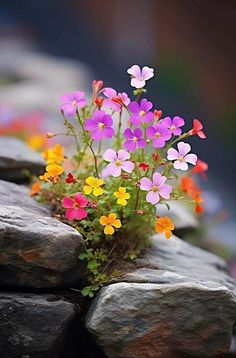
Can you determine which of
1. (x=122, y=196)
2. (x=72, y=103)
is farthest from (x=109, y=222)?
(x=72, y=103)

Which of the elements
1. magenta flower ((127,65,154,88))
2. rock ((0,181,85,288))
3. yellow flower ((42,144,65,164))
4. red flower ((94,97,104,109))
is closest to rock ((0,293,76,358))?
rock ((0,181,85,288))

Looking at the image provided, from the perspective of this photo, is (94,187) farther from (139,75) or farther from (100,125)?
(139,75)

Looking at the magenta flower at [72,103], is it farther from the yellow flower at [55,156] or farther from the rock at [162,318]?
the rock at [162,318]

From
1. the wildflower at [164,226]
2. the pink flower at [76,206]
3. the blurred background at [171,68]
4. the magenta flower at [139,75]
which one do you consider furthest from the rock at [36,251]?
the blurred background at [171,68]

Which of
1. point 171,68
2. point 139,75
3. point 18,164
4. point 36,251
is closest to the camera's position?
point 36,251

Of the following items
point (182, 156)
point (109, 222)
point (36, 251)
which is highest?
point (182, 156)

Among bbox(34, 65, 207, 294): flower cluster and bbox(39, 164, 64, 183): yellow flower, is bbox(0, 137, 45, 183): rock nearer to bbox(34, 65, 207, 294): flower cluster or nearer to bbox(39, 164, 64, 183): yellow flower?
bbox(34, 65, 207, 294): flower cluster

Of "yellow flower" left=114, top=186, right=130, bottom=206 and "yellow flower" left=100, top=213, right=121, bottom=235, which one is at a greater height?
"yellow flower" left=114, top=186, right=130, bottom=206

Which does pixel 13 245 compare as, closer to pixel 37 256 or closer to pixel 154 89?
pixel 37 256
